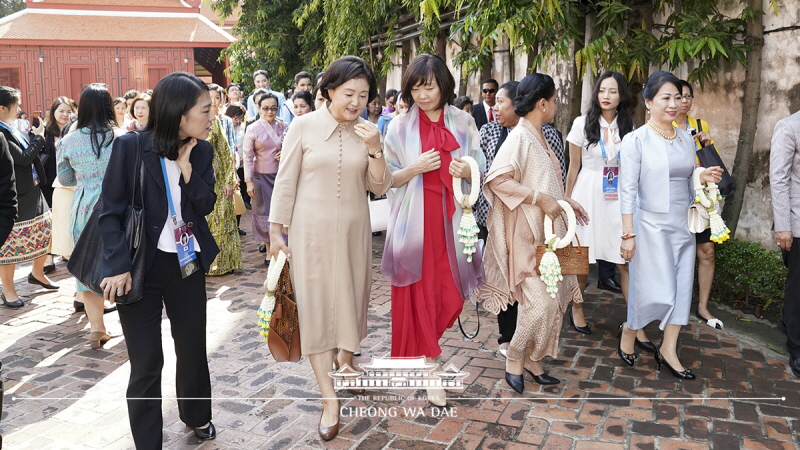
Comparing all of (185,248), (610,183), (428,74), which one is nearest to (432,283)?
(428,74)

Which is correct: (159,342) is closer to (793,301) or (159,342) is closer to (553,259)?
(553,259)

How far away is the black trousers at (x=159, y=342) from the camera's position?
10.5 feet

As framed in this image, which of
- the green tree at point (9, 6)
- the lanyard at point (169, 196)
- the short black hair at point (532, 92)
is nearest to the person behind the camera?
the lanyard at point (169, 196)

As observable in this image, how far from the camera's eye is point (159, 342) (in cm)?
327

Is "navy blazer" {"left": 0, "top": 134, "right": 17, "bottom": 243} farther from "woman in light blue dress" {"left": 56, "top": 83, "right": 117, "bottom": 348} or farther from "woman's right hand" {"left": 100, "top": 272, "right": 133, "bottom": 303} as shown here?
"woman in light blue dress" {"left": 56, "top": 83, "right": 117, "bottom": 348}

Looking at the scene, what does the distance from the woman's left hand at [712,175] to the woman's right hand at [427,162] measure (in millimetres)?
1814

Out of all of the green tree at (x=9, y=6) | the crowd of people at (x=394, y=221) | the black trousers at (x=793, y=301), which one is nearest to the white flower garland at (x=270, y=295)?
the crowd of people at (x=394, y=221)

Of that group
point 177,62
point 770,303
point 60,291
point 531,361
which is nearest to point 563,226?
point 531,361

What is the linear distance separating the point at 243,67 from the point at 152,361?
1594cm

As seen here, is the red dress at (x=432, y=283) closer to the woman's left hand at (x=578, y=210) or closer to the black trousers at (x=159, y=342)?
the woman's left hand at (x=578, y=210)

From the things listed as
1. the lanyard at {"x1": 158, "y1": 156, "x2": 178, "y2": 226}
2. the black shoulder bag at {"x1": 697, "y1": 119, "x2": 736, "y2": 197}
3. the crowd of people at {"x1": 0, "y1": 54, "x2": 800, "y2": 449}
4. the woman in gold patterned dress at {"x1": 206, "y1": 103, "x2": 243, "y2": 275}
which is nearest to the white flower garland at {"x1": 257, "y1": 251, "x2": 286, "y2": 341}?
the crowd of people at {"x1": 0, "y1": 54, "x2": 800, "y2": 449}

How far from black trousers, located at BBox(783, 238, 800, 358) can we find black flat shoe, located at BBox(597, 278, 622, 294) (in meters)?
1.89

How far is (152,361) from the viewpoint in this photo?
3223 millimetres

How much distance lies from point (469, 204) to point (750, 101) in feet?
11.4
